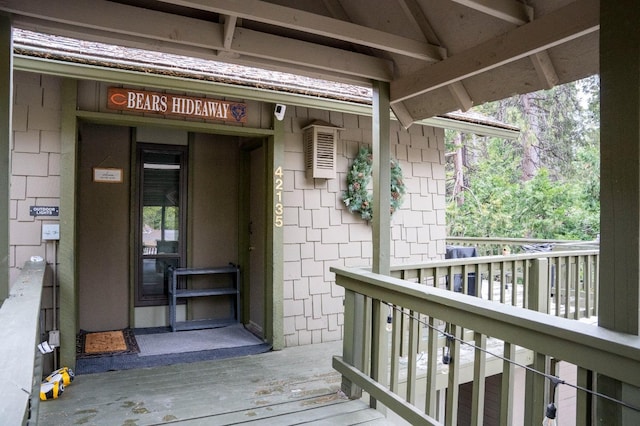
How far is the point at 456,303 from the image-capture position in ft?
7.10

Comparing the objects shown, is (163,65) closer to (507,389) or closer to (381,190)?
(381,190)

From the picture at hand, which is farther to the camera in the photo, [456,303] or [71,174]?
[71,174]

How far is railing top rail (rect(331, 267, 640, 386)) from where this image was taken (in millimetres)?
1496

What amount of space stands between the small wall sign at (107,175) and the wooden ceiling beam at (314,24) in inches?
138

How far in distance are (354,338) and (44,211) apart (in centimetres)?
274

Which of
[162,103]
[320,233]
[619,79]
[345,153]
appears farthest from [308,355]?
[619,79]

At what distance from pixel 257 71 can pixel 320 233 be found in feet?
5.94

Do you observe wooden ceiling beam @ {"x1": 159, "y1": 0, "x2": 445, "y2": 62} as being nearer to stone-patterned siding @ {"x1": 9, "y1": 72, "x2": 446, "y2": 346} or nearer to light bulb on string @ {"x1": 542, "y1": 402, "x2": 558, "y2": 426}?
light bulb on string @ {"x1": 542, "y1": 402, "x2": 558, "y2": 426}

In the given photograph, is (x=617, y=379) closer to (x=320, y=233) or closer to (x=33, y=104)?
(x=320, y=233)

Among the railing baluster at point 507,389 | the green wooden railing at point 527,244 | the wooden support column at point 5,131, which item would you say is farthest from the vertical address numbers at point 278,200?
the green wooden railing at point 527,244

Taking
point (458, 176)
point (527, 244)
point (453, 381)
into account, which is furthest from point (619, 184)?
point (458, 176)

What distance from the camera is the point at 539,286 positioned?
12.8ft

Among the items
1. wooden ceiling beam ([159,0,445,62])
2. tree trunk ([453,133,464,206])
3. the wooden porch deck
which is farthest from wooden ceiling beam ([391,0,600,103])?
tree trunk ([453,133,464,206])

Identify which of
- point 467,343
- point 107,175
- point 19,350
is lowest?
point 467,343
